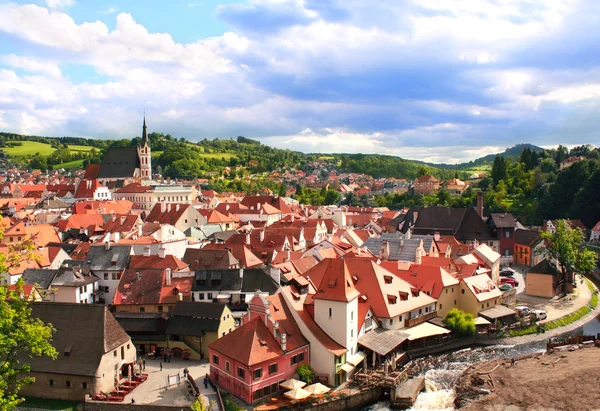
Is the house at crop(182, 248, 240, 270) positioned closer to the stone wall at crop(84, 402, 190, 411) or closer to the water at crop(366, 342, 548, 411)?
the water at crop(366, 342, 548, 411)

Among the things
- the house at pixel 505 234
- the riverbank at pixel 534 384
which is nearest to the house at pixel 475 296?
the riverbank at pixel 534 384

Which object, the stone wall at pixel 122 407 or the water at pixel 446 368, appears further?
the water at pixel 446 368

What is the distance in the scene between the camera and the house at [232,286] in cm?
4453

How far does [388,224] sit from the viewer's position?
319 ft

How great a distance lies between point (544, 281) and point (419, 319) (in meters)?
21.0

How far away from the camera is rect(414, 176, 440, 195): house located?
16512 centimetres

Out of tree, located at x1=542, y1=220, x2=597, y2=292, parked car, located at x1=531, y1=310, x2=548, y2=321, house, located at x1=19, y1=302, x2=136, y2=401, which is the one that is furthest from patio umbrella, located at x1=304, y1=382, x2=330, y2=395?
tree, located at x1=542, y1=220, x2=597, y2=292

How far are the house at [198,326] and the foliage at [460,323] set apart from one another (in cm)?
1852

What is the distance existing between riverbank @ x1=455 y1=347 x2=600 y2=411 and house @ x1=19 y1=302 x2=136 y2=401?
21936mm

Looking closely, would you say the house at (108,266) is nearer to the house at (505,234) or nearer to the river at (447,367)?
the river at (447,367)

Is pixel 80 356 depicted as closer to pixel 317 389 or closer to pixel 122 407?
pixel 122 407

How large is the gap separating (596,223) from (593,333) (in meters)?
56.6

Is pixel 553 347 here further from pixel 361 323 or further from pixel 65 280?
pixel 65 280

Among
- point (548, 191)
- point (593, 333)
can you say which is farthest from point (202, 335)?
point (548, 191)
